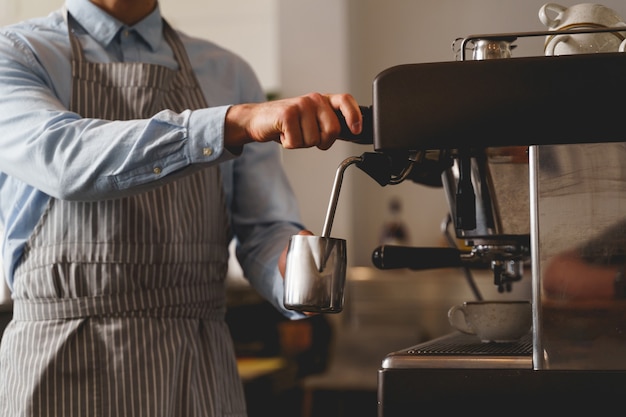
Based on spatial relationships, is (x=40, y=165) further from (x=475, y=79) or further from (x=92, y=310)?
(x=475, y=79)

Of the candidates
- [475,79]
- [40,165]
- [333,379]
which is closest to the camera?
[475,79]

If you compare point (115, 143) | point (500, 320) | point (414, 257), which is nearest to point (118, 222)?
point (115, 143)

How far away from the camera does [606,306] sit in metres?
0.73

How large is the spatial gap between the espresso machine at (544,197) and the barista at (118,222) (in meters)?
0.26

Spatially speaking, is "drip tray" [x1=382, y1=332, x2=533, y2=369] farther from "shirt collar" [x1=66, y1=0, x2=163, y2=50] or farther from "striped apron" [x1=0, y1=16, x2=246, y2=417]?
"shirt collar" [x1=66, y1=0, x2=163, y2=50]

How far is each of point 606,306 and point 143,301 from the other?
59 cm

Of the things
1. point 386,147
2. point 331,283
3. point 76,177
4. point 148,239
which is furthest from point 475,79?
point 148,239

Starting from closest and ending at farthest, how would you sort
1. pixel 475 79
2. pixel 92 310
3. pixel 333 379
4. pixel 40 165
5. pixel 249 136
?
1. pixel 475 79
2. pixel 249 136
3. pixel 40 165
4. pixel 92 310
5. pixel 333 379

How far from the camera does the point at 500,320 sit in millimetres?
907

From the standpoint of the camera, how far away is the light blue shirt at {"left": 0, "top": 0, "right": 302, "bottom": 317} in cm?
86

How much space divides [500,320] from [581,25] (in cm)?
31

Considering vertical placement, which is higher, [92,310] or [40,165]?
[40,165]

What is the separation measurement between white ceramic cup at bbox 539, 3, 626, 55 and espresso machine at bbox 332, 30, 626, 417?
75 mm

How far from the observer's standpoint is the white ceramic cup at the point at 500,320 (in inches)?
35.7
